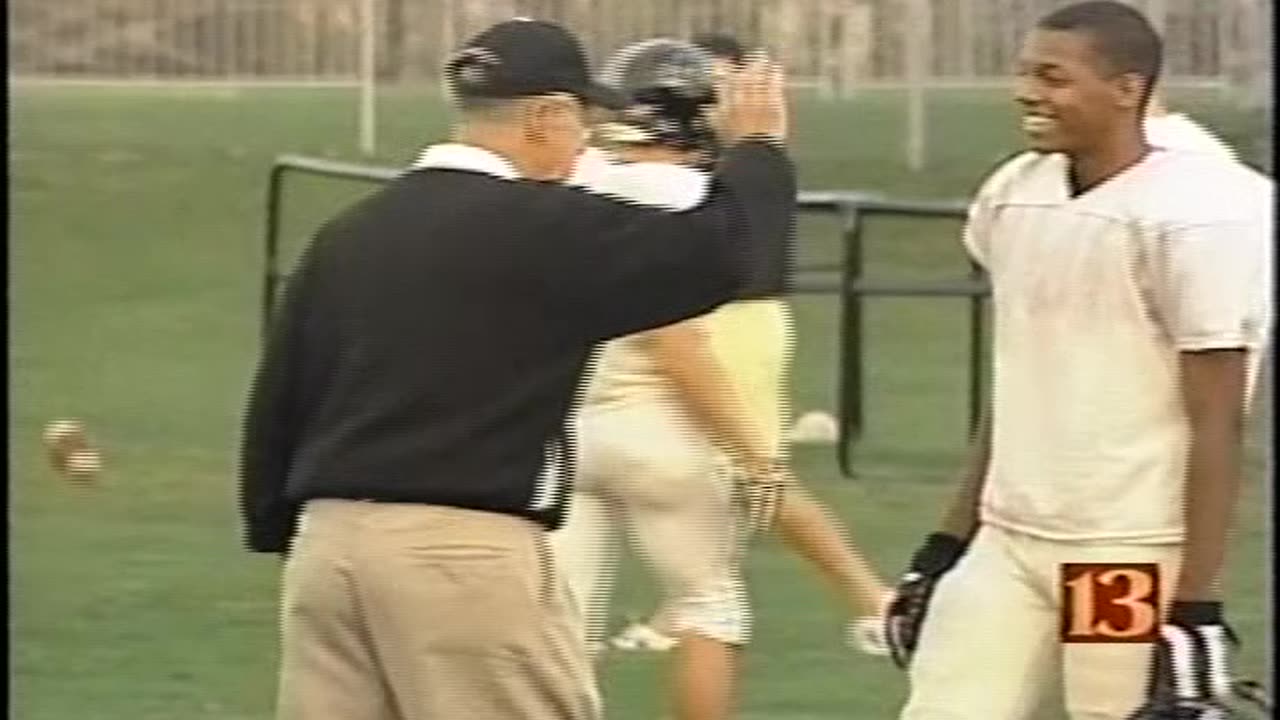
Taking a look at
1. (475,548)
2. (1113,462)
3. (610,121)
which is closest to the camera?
(475,548)

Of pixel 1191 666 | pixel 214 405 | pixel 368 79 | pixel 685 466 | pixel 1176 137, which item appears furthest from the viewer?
pixel 368 79

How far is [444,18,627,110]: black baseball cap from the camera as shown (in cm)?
492

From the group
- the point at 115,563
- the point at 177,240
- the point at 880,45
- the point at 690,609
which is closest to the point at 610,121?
the point at 690,609

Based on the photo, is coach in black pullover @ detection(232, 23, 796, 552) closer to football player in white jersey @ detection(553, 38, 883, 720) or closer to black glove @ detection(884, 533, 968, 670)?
black glove @ detection(884, 533, 968, 670)

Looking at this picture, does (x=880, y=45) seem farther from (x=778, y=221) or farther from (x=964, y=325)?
→ (x=778, y=221)

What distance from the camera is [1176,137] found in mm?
5238

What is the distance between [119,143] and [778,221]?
62.3ft

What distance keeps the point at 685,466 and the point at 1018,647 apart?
164 centimetres

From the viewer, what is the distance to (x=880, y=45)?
2455 centimetres

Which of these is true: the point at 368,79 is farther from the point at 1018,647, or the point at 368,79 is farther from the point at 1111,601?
the point at 1111,601

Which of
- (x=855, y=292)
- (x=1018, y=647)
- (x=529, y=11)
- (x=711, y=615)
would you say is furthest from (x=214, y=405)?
(x=1018, y=647)

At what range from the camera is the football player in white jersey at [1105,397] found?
5.01 meters

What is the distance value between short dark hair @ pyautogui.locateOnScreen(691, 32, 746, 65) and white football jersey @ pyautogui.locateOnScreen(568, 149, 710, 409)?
0.72 ft

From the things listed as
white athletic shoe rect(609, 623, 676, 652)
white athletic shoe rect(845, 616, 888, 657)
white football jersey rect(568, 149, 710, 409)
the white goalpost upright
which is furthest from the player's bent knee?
the white goalpost upright
